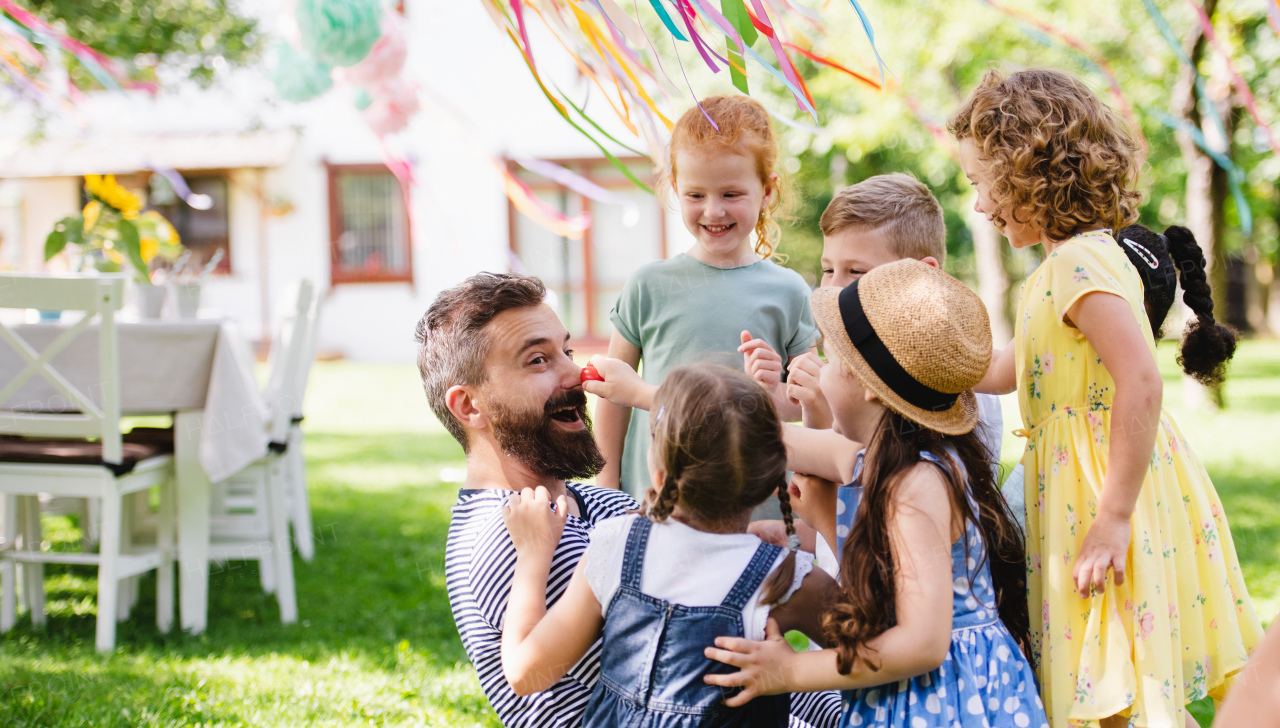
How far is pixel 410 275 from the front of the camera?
47.1ft

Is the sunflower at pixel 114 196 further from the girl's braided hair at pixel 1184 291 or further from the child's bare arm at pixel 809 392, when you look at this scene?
the girl's braided hair at pixel 1184 291

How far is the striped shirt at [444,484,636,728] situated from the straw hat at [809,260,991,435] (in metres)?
0.54

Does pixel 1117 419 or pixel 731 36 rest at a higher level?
pixel 731 36

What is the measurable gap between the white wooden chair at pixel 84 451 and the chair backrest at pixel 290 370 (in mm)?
503

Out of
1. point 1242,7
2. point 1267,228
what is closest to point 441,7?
point 1242,7

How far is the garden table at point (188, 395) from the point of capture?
3.13 m

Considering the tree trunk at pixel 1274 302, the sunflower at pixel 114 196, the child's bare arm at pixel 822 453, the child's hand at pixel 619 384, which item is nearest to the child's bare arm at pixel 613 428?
the child's hand at pixel 619 384

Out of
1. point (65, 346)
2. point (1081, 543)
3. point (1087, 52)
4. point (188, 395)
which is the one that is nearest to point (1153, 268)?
point (1081, 543)

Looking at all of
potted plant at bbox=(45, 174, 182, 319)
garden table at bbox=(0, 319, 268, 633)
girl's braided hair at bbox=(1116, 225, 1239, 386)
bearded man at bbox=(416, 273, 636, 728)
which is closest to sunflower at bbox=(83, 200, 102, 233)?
potted plant at bbox=(45, 174, 182, 319)

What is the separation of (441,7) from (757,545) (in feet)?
41.8

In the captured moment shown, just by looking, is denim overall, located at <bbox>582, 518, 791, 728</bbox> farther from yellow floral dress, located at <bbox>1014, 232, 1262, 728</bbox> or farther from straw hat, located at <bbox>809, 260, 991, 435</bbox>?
yellow floral dress, located at <bbox>1014, 232, 1262, 728</bbox>

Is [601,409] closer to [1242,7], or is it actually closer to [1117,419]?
[1117,419]

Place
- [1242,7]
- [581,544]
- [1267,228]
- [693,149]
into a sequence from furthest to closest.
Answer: [1267,228] < [1242,7] < [693,149] < [581,544]

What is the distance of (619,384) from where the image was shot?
66.1 inches
